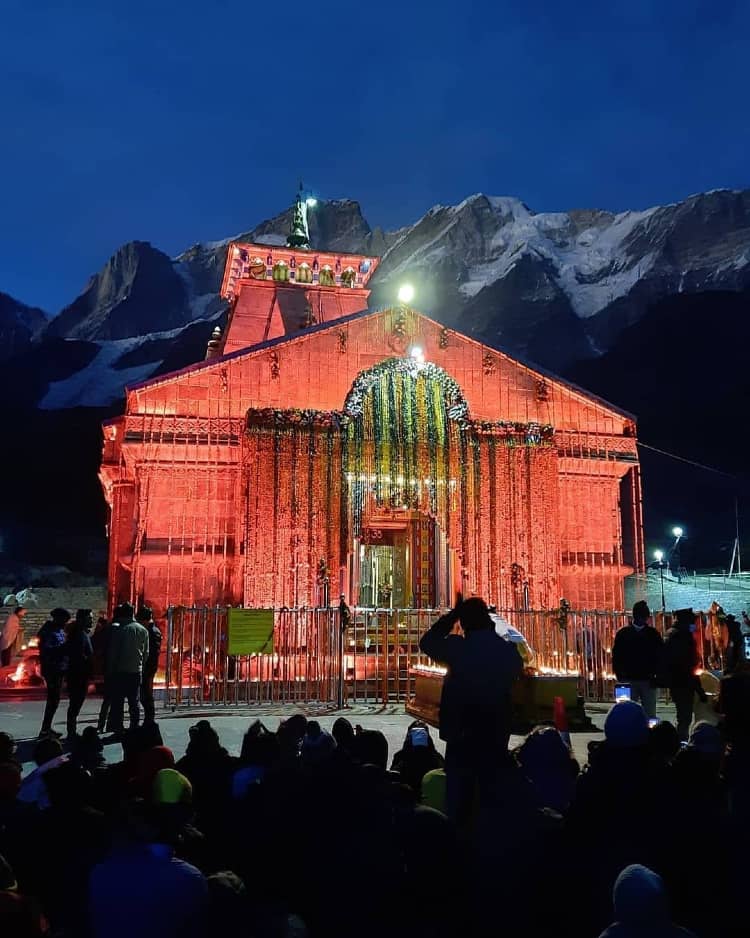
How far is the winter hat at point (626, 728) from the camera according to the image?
14.9ft

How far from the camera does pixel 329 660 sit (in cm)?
1533

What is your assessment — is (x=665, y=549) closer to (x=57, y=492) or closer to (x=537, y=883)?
(x=57, y=492)

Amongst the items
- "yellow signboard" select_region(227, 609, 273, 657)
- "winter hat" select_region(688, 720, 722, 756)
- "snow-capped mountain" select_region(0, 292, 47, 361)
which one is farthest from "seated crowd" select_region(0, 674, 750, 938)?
"snow-capped mountain" select_region(0, 292, 47, 361)

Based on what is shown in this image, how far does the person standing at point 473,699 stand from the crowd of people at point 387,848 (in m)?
0.03

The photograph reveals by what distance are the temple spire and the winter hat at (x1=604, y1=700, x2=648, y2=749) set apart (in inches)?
1241

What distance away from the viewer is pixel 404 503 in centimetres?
2106

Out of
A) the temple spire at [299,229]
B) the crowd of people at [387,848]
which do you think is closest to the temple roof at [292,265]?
the temple spire at [299,229]

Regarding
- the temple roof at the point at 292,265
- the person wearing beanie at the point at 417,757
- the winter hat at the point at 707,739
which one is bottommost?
the person wearing beanie at the point at 417,757

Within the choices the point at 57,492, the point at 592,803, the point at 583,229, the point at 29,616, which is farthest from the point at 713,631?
the point at 583,229

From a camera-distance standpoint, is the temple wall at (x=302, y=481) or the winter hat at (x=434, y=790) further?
the temple wall at (x=302, y=481)

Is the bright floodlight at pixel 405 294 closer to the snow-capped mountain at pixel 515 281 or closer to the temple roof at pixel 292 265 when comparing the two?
the temple roof at pixel 292 265

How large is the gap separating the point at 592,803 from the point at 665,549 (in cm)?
4633

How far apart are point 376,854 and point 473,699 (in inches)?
96.2

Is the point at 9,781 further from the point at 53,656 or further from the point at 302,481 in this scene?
the point at 302,481
